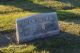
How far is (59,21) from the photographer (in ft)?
33.0

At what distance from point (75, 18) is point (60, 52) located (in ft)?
10.2

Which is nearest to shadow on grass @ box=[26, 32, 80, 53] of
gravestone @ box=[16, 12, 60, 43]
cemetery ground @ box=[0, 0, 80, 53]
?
cemetery ground @ box=[0, 0, 80, 53]

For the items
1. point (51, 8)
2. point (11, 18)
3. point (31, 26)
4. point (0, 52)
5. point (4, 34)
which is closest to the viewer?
point (0, 52)

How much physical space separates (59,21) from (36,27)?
1885mm

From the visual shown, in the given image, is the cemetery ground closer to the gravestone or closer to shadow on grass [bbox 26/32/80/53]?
shadow on grass [bbox 26/32/80/53]

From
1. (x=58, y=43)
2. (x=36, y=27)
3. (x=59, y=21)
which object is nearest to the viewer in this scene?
(x=58, y=43)

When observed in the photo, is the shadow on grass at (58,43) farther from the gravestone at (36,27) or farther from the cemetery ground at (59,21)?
the gravestone at (36,27)

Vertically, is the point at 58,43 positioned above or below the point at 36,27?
below

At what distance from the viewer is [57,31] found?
28.6ft

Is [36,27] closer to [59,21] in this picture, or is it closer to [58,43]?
[58,43]

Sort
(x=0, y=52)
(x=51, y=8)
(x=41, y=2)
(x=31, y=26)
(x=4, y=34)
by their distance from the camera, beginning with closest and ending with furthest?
(x=0, y=52), (x=31, y=26), (x=4, y=34), (x=51, y=8), (x=41, y=2)

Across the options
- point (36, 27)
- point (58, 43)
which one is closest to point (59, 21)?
point (36, 27)

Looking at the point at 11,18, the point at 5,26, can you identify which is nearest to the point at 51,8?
the point at 11,18

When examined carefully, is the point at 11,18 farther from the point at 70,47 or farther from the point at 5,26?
the point at 70,47
